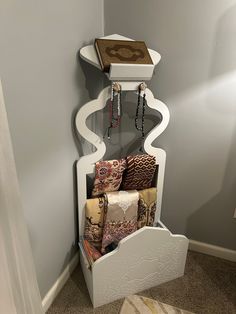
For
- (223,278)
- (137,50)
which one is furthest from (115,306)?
(137,50)

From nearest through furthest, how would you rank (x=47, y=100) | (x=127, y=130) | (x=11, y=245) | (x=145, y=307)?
(x=11, y=245) → (x=47, y=100) → (x=145, y=307) → (x=127, y=130)

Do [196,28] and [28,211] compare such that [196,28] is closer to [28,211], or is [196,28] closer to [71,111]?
[71,111]

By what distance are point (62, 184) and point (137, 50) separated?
0.80m

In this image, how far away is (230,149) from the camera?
4.84ft

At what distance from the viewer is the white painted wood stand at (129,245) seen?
4.22 feet

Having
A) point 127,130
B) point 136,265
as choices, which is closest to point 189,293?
point 136,265

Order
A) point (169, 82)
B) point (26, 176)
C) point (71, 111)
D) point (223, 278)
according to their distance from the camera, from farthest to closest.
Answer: point (223, 278) < point (169, 82) < point (71, 111) < point (26, 176)

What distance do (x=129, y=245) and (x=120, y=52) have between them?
38.9 inches

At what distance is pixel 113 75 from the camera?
4.03 ft

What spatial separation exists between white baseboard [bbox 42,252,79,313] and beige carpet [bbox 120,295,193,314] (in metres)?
0.39

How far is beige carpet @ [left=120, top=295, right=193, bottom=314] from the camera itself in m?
1.38

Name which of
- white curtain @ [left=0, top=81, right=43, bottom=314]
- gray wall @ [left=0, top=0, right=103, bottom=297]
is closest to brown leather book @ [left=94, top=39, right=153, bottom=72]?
gray wall @ [left=0, top=0, right=103, bottom=297]

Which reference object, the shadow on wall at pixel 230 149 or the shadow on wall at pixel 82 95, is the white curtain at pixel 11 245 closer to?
the shadow on wall at pixel 82 95

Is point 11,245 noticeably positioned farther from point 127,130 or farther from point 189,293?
point 189,293
